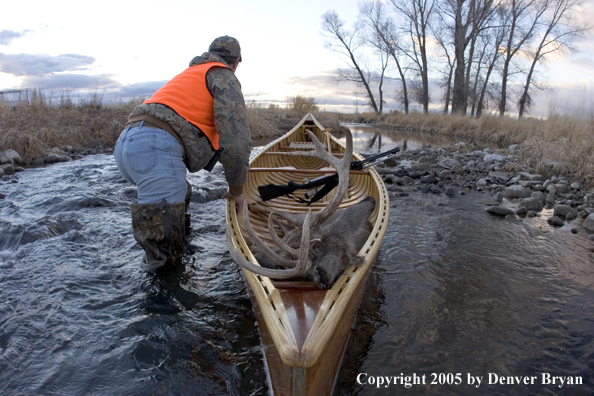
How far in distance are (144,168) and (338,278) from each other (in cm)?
181

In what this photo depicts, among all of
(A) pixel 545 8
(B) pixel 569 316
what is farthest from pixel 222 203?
(A) pixel 545 8

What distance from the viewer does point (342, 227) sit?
10.3 feet

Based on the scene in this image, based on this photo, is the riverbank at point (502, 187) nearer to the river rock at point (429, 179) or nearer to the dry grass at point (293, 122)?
the river rock at point (429, 179)

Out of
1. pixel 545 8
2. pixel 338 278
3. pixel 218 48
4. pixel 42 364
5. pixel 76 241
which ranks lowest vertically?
pixel 42 364

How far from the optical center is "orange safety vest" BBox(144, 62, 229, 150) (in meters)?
3.10

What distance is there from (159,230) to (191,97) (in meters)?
1.18

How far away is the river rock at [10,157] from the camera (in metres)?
8.30

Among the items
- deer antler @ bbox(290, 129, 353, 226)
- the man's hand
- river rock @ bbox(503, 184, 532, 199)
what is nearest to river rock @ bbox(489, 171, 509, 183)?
river rock @ bbox(503, 184, 532, 199)

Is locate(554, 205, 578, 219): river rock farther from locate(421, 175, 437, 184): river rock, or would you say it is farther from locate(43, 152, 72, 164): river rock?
locate(43, 152, 72, 164): river rock

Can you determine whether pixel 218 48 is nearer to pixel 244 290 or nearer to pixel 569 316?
pixel 244 290

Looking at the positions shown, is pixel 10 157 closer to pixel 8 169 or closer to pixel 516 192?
pixel 8 169

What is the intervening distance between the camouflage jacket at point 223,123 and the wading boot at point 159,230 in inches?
20.6

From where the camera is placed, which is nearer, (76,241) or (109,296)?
(109,296)

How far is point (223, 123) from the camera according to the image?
3051mm
